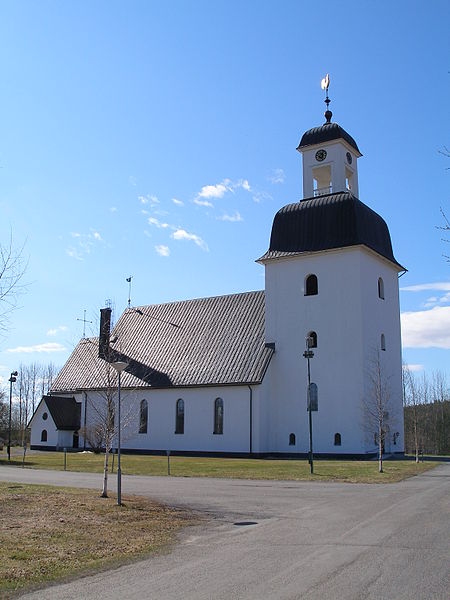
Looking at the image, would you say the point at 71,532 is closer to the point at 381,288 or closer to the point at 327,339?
the point at 327,339

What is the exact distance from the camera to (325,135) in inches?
1721

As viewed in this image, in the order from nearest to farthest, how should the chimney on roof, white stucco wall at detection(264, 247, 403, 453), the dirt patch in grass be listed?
the dirt patch in grass
the chimney on roof
white stucco wall at detection(264, 247, 403, 453)

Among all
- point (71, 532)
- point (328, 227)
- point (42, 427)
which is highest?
point (328, 227)

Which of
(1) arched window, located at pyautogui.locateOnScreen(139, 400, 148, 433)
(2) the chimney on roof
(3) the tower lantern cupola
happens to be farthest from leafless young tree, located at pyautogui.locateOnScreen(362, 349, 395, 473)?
(1) arched window, located at pyautogui.locateOnScreen(139, 400, 148, 433)

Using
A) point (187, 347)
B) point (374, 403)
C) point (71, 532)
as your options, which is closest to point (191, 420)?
point (187, 347)

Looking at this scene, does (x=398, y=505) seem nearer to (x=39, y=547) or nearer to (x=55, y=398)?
(x=39, y=547)

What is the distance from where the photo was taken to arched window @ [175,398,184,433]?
145ft

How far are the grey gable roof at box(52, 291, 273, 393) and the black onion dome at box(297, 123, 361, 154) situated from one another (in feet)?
36.8

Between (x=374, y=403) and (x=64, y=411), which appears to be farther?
(x=64, y=411)

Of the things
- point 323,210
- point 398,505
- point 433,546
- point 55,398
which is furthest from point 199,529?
point 55,398

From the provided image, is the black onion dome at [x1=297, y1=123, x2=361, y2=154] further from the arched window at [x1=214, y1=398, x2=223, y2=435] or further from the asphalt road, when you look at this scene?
the asphalt road

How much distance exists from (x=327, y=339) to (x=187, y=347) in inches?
452

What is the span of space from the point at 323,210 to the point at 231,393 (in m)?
13.1

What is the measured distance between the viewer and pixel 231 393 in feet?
136
